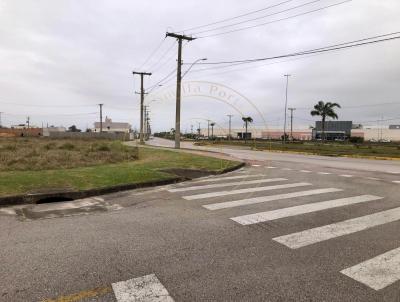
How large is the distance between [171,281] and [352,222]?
161 inches

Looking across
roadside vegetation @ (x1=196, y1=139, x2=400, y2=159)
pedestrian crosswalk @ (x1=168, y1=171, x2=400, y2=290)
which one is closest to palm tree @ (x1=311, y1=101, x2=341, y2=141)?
roadside vegetation @ (x1=196, y1=139, x2=400, y2=159)

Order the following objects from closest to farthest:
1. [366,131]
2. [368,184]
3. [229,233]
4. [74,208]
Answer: [229,233]
[74,208]
[368,184]
[366,131]

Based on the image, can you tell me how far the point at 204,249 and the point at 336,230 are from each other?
249 centimetres

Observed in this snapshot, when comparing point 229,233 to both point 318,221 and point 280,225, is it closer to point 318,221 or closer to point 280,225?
point 280,225

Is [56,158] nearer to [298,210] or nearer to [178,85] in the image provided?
[298,210]

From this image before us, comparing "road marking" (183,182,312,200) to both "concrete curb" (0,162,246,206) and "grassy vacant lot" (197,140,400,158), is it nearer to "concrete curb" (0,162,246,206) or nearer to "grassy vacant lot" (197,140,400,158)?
"concrete curb" (0,162,246,206)

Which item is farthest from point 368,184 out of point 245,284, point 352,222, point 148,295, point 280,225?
point 148,295

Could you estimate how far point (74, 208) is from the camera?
7.57 meters

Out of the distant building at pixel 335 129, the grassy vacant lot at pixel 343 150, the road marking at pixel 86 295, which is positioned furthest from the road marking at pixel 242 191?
the distant building at pixel 335 129

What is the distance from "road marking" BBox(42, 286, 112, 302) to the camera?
3463 mm

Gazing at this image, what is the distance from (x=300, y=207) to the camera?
7.61m

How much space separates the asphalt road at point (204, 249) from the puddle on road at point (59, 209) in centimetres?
2

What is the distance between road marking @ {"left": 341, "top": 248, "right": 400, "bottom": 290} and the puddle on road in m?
5.05

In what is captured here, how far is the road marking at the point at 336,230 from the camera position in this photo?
531 centimetres
